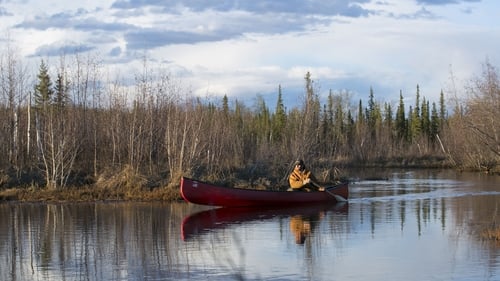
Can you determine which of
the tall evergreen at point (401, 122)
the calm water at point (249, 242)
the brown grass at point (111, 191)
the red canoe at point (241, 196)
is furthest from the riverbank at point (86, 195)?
the tall evergreen at point (401, 122)

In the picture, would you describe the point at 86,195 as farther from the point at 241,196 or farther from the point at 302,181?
the point at 302,181

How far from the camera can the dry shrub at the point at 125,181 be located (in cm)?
3278

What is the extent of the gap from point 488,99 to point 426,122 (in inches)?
2188

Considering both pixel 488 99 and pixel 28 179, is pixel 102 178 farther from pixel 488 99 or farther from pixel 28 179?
pixel 488 99

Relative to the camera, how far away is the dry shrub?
3278cm

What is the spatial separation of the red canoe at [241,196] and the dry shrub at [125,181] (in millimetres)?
5628

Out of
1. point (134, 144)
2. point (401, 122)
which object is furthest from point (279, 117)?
point (134, 144)

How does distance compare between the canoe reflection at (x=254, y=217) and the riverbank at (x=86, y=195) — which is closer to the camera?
the canoe reflection at (x=254, y=217)

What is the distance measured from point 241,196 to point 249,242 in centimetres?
934

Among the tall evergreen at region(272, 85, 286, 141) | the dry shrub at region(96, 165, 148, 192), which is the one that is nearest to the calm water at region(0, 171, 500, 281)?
the dry shrub at region(96, 165, 148, 192)

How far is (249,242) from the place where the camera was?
744 inches

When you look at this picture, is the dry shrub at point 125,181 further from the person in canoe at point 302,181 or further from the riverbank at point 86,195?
the person in canoe at point 302,181

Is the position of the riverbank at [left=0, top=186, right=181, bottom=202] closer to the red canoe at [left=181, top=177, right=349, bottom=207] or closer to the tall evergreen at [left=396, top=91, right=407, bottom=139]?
the red canoe at [left=181, top=177, right=349, bottom=207]

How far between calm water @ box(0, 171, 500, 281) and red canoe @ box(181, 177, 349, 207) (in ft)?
2.02
